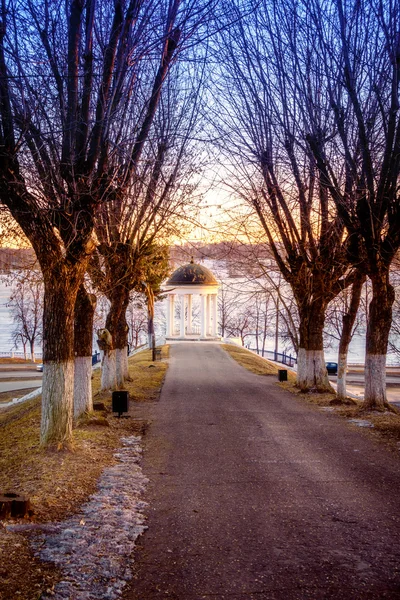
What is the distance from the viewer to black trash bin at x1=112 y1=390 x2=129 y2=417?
47.7ft

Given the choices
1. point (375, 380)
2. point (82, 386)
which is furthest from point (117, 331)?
point (375, 380)

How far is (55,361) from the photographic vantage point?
9.59 meters

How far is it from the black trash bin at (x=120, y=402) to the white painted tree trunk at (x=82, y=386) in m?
1.48

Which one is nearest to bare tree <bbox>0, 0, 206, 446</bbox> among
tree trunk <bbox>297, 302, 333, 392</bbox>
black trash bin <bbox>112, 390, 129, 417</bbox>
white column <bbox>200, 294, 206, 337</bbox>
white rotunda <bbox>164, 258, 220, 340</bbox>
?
black trash bin <bbox>112, 390, 129, 417</bbox>

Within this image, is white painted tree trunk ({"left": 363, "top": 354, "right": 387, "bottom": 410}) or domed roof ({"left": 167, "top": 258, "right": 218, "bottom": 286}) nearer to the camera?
white painted tree trunk ({"left": 363, "top": 354, "right": 387, "bottom": 410})

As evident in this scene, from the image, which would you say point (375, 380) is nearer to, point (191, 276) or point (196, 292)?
point (196, 292)

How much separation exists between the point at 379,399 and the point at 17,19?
11491 millimetres

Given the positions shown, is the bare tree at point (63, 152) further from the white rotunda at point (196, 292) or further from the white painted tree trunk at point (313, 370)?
the white rotunda at point (196, 292)

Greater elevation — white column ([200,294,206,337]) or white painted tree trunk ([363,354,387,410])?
white column ([200,294,206,337])

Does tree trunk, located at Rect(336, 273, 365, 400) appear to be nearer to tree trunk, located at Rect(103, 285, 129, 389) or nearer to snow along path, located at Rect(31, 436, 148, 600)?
tree trunk, located at Rect(103, 285, 129, 389)

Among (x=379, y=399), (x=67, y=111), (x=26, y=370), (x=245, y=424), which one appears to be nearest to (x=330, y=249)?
(x=379, y=399)

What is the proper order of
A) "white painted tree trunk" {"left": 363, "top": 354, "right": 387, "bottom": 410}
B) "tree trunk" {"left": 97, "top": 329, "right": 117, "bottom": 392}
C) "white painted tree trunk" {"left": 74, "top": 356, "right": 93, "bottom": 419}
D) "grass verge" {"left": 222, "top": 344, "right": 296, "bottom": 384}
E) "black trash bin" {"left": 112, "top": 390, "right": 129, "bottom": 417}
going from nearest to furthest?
"white painted tree trunk" {"left": 74, "top": 356, "right": 93, "bottom": 419}, "black trash bin" {"left": 112, "top": 390, "right": 129, "bottom": 417}, "white painted tree trunk" {"left": 363, "top": 354, "right": 387, "bottom": 410}, "tree trunk" {"left": 97, "top": 329, "right": 117, "bottom": 392}, "grass verge" {"left": 222, "top": 344, "right": 296, "bottom": 384}

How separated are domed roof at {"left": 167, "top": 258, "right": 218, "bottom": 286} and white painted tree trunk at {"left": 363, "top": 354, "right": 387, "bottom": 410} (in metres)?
34.3

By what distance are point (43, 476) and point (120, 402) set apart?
20.9ft
